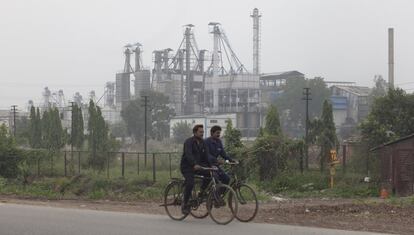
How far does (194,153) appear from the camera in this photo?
11055 millimetres

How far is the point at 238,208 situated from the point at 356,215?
2.94m

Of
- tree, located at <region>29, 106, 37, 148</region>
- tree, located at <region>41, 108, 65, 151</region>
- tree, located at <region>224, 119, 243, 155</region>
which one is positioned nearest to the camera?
tree, located at <region>224, 119, 243, 155</region>

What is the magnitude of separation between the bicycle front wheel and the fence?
1921 centimetres

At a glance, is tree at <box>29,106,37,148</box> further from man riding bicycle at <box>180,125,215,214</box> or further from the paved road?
man riding bicycle at <box>180,125,215,214</box>

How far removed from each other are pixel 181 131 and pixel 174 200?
311 ft

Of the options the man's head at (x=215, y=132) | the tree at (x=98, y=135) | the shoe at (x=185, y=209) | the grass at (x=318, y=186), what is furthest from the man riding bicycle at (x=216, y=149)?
the tree at (x=98, y=135)

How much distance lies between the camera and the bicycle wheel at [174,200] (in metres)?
11.6

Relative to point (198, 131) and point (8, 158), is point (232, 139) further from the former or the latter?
point (198, 131)

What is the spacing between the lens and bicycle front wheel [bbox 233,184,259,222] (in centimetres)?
1076

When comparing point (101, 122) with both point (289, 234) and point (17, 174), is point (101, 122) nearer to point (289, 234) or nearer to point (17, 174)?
point (17, 174)

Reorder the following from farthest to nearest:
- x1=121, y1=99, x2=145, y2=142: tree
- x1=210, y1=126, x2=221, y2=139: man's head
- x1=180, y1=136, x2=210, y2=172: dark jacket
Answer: x1=121, y1=99, x2=145, y2=142: tree → x1=210, y1=126, x2=221, y2=139: man's head → x1=180, y1=136, x2=210, y2=172: dark jacket

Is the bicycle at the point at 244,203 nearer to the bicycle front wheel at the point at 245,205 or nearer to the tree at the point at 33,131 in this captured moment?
the bicycle front wheel at the point at 245,205

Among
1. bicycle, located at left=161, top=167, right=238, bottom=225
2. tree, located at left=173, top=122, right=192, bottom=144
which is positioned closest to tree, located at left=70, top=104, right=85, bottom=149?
tree, located at left=173, top=122, right=192, bottom=144

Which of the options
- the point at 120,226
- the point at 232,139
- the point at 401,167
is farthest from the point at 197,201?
the point at 232,139
